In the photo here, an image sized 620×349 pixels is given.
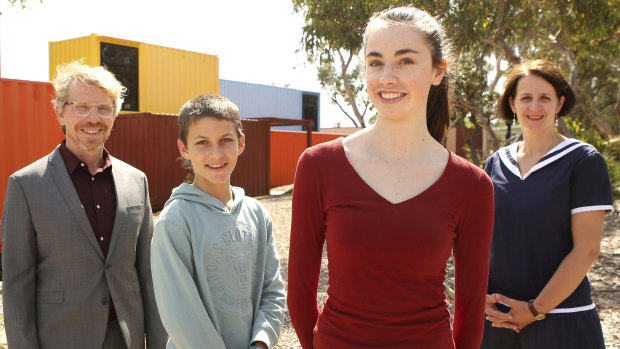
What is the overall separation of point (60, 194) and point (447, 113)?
1.76m

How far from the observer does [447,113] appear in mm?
1813

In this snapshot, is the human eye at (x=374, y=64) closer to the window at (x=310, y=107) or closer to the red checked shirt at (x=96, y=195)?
the red checked shirt at (x=96, y=195)

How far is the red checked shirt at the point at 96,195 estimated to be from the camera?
8.00 feet

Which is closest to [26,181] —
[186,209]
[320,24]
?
[186,209]

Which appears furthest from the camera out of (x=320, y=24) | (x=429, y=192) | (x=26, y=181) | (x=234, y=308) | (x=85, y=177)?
(x=320, y=24)

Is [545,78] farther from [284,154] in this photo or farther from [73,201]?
[284,154]

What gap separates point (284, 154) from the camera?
22547 mm

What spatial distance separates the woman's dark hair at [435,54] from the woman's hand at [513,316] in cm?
95

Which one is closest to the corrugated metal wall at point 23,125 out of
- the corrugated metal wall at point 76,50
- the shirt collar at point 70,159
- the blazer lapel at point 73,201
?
the shirt collar at point 70,159

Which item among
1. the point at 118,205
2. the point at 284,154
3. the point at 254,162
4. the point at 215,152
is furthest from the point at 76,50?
the point at 215,152

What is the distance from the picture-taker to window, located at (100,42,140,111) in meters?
16.9

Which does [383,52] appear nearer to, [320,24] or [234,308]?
[234,308]

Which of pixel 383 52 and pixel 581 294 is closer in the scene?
pixel 383 52

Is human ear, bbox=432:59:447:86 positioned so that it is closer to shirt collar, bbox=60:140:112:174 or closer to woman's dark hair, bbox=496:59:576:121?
woman's dark hair, bbox=496:59:576:121
